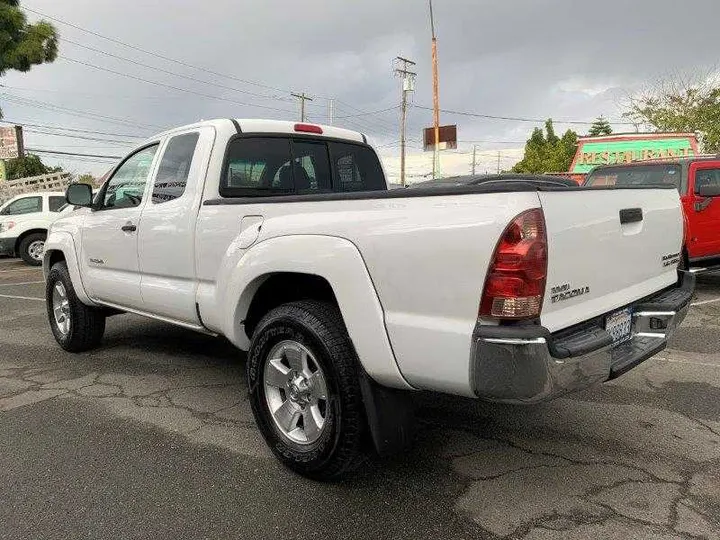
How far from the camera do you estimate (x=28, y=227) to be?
45.9 ft

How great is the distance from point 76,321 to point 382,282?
3871 millimetres

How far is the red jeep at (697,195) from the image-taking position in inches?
316

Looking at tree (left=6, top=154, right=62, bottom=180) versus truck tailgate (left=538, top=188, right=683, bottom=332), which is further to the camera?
tree (left=6, top=154, right=62, bottom=180)

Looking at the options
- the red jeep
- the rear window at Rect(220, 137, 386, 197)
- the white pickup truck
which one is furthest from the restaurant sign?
the white pickup truck

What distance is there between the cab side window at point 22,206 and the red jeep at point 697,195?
1320 cm

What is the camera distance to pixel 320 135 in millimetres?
4277

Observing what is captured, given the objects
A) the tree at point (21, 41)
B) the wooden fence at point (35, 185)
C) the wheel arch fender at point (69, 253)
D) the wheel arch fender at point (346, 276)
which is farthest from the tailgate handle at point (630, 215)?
the wooden fence at point (35, 185)

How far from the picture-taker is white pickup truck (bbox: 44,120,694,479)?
220 cm

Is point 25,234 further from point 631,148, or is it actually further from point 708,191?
point 631,148

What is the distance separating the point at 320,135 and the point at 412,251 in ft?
7.22

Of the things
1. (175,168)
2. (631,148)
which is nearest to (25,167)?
(631,148)

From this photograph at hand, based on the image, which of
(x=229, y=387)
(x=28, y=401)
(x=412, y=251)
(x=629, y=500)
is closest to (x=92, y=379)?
(x=28, y=401)

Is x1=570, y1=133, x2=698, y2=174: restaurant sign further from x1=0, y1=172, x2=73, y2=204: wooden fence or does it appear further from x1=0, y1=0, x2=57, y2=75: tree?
x1=0, y1=172, x2=73, y2=204: wooden fence

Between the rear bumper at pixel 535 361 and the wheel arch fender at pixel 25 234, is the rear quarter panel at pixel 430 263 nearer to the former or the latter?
the rear bumper at pixel 535 361
